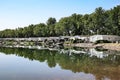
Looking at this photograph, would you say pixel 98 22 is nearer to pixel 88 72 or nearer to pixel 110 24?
pixel 110 24

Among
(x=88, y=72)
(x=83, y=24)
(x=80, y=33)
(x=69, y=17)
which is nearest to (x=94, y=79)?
(x=88, y=72)

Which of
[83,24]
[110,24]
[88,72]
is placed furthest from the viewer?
[83,24]

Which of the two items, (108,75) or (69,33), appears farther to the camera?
(69,33)

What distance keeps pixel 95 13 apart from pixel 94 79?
8603cm

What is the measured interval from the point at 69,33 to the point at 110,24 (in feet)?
121

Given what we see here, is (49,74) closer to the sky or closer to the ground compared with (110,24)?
closer to the ground

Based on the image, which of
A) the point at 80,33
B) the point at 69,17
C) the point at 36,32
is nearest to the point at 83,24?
the point at 80,33

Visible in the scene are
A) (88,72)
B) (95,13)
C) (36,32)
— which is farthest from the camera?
(36,32)

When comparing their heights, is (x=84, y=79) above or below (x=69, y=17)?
below

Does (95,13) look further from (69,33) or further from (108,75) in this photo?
(108,75)

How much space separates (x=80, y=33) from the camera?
13288 cm

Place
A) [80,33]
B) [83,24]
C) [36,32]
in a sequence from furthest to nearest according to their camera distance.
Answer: [36,32]
[80,33]
[83,24]

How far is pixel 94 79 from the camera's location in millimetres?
27734

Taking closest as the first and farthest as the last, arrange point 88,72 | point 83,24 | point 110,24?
point 88,72 < point 110,24 < point 83,24
